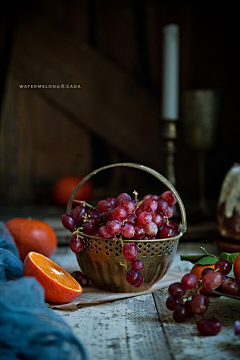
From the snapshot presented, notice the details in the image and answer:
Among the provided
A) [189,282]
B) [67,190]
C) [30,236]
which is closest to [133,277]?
[189,282]

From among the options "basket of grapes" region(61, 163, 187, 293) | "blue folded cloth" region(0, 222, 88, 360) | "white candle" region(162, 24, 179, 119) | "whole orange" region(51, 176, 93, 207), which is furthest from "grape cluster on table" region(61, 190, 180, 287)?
"whole orange" region(51, 176, 93, 207)

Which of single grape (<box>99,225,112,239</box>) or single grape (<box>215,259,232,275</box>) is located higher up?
single grape (<box>99,225,112,239</box>)

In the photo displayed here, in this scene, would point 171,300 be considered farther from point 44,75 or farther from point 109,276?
point 44,75

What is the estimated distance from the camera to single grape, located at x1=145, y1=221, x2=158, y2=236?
85 centimetres

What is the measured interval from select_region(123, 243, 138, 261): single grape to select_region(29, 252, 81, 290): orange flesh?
12cm

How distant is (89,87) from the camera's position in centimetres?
195

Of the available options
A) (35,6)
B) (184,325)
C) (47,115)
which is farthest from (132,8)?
(184,325)

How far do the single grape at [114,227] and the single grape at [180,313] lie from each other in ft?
0.63

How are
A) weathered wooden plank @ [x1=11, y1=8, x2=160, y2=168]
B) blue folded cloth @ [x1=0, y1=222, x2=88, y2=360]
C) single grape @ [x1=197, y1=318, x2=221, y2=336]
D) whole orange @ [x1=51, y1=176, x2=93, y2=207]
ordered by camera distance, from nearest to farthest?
blue folded cloth @ [x1=0, y1=222, x2=88, y2=360], single grape @ [x1=197, y1=318, x2=221, y2=336], whole orange @ [x1=51, y1=176, x2=93, y2=207], weathered wooden plank @ [x1=11, y1=8, x2=160, y2=168]

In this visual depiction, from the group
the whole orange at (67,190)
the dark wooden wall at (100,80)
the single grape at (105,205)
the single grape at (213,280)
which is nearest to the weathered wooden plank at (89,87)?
the dark wooden wall at (100,80)

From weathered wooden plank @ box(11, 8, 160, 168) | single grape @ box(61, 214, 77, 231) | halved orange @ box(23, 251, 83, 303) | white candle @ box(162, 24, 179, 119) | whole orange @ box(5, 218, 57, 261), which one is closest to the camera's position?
halved orange @ box(23, 251, 83, 303)

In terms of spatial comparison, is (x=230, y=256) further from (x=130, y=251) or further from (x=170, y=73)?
(x=170, y=73)

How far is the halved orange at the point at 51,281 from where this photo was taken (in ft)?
2.64

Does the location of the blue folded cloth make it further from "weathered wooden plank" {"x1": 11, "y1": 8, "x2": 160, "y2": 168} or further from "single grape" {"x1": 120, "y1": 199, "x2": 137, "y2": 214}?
"weathered wooden plank" {"x1": 11, "y1": 8, "x2": 160, "y2": 168}
